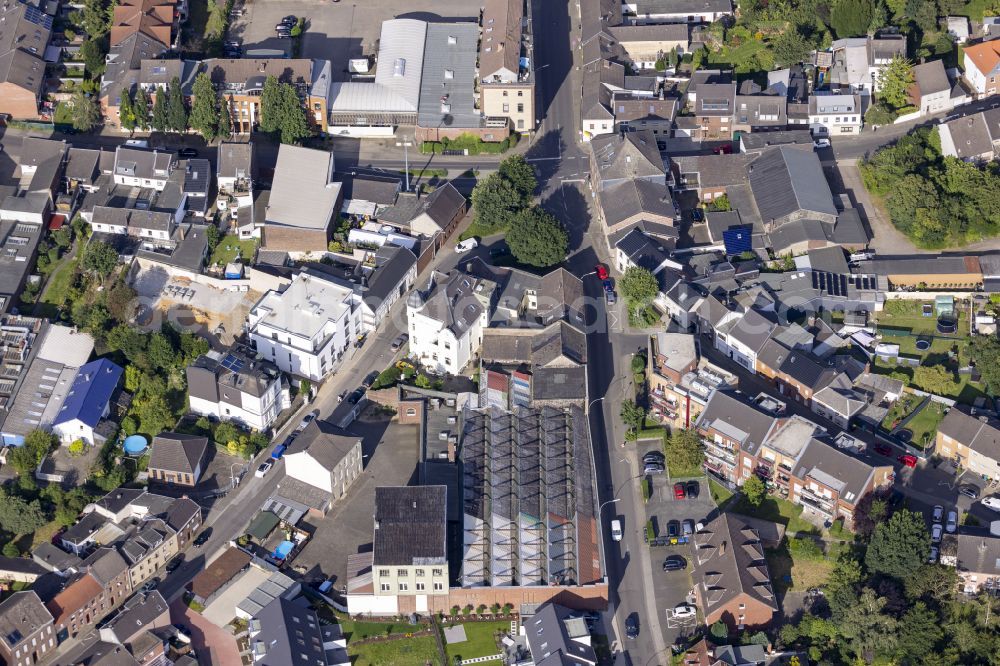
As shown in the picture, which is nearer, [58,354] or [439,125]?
[58,354]

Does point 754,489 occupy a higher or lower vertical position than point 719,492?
higher

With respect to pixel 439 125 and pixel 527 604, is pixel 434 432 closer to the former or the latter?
pixel 527 604

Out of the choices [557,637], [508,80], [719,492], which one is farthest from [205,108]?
[557,637]

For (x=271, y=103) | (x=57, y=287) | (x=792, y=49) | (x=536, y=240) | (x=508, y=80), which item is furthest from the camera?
(x=792, y=49)

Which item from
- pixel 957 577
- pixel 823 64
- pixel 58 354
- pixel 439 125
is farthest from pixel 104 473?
pixel 823 64

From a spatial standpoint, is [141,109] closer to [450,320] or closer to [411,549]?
[450,320]

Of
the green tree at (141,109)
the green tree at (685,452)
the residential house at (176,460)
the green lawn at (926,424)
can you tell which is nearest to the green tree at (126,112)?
the green tree at (141,109)
